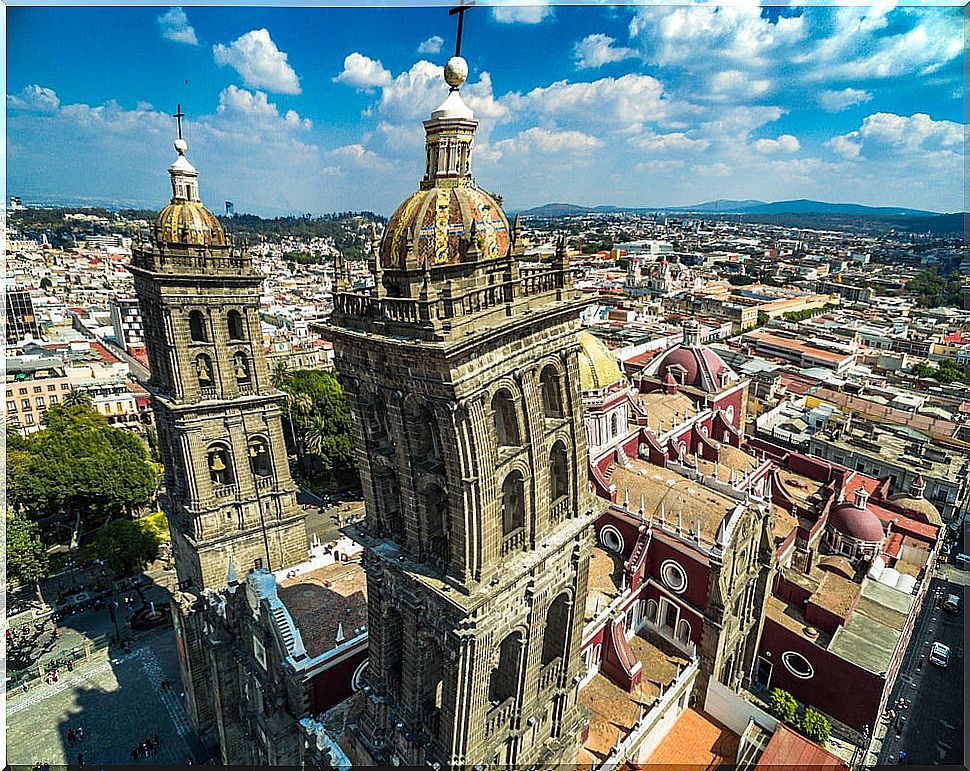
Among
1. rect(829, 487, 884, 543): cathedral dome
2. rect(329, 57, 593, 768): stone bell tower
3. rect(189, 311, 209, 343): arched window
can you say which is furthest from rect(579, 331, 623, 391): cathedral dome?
rect(189, 311, 209, 343): arched window

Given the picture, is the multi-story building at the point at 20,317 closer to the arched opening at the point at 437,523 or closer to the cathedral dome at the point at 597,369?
the cathedral dome at the point at 597,369

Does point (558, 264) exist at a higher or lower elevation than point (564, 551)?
higher

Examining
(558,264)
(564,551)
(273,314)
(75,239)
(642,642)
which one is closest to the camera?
(558,264)

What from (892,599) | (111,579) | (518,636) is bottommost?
(111,579)

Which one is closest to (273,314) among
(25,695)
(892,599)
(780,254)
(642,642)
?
(25,695)

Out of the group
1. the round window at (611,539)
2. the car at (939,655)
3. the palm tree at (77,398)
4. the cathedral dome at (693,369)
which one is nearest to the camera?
the round window at (611,539)

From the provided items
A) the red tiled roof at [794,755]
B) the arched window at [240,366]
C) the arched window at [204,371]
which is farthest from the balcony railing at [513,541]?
the arched window at [204,371]

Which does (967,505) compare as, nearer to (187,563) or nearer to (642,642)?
(642,642)
